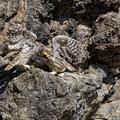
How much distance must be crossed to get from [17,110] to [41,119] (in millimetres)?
303

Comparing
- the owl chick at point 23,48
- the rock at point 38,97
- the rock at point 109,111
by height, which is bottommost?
the rock at point 109,111

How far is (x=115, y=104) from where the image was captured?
5355mm

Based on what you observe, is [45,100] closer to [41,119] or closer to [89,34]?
[41,119]

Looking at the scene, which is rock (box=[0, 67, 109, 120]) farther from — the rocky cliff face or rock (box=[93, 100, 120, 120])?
rock (box=[93, 100, 120, 120])

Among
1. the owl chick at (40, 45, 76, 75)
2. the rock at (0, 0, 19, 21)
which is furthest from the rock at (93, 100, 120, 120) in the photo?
the rock at (0, 0, 19, 21)

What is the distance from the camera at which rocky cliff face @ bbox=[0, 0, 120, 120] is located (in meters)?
3.40

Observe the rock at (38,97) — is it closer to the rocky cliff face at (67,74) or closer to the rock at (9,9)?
the rocky cliff face at (67,74)

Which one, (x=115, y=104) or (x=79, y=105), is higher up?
(x=79, y=105)

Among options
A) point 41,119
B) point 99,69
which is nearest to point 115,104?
point 99,69

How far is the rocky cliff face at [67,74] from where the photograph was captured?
340 cm

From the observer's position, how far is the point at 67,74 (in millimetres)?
3928

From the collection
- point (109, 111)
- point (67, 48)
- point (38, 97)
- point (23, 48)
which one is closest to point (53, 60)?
point (67, 48)

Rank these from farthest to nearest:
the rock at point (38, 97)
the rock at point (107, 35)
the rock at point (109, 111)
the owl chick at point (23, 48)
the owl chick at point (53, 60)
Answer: the rock at point (109, 111), the rock at point (107, 35), the owl chick at point (53, 60), the owl chick at point (23, 48), the rock at point (38, 97)

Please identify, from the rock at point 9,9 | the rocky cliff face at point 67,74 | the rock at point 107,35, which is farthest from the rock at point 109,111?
the rock at point 9,9
